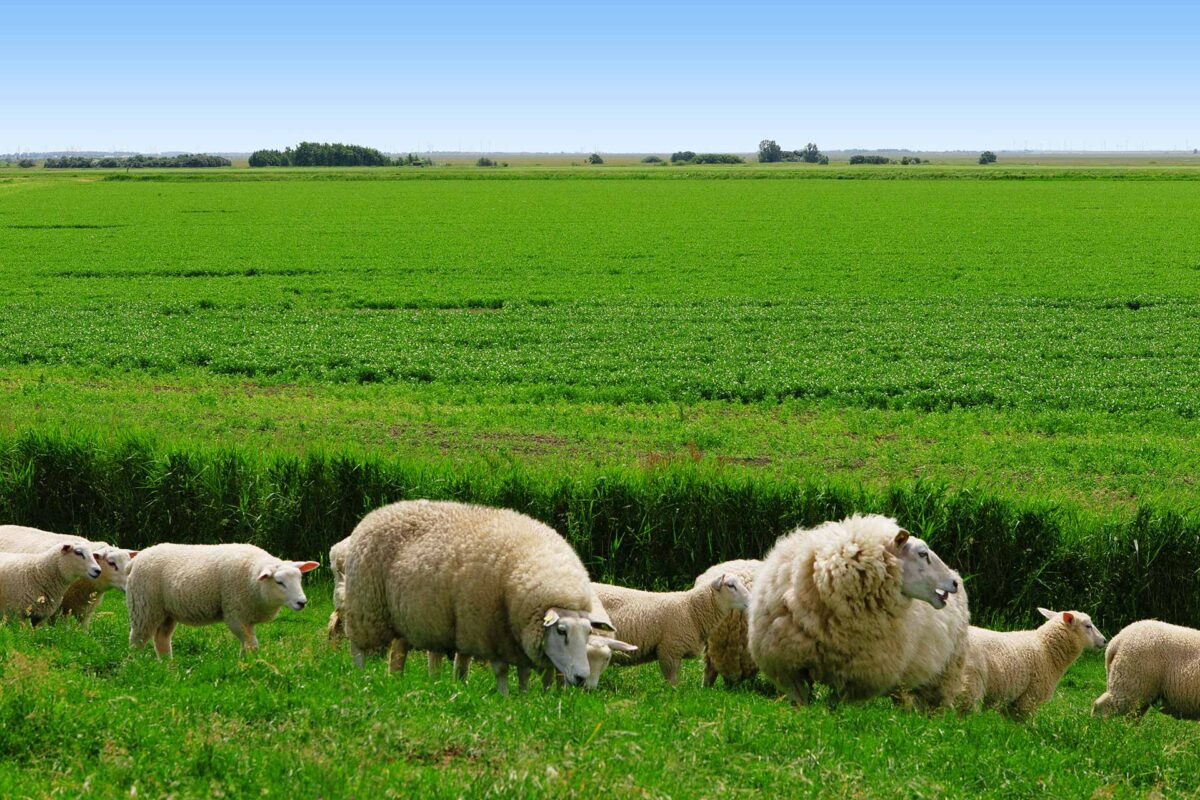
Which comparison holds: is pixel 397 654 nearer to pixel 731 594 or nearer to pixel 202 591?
pixel 202 591

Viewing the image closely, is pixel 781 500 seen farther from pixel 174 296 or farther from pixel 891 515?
pixel 174 296

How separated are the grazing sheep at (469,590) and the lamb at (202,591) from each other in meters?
1.30

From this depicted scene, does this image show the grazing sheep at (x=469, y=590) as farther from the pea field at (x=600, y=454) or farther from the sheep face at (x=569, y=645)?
the pea field at (x=600, y=454)

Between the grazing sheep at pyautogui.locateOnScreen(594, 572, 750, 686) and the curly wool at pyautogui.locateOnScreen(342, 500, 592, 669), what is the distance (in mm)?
1735

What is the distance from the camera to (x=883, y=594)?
33.6 ft

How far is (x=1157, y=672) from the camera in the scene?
1124 cm

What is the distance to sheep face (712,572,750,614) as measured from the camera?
11797mm

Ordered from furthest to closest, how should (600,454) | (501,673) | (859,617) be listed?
(600,454) < (501,673) < (859,617)

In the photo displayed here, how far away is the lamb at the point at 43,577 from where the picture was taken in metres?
12.1

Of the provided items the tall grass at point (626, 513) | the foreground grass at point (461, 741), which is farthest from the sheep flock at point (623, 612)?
the tall grass at point (626, 513)

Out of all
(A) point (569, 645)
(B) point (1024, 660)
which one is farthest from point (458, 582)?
(B) point (1024, 660)

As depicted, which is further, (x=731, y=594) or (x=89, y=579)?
(x=89, y=579)

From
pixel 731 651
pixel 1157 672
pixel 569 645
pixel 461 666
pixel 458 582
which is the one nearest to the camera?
pixel 569 645

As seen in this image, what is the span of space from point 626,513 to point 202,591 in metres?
5.64
